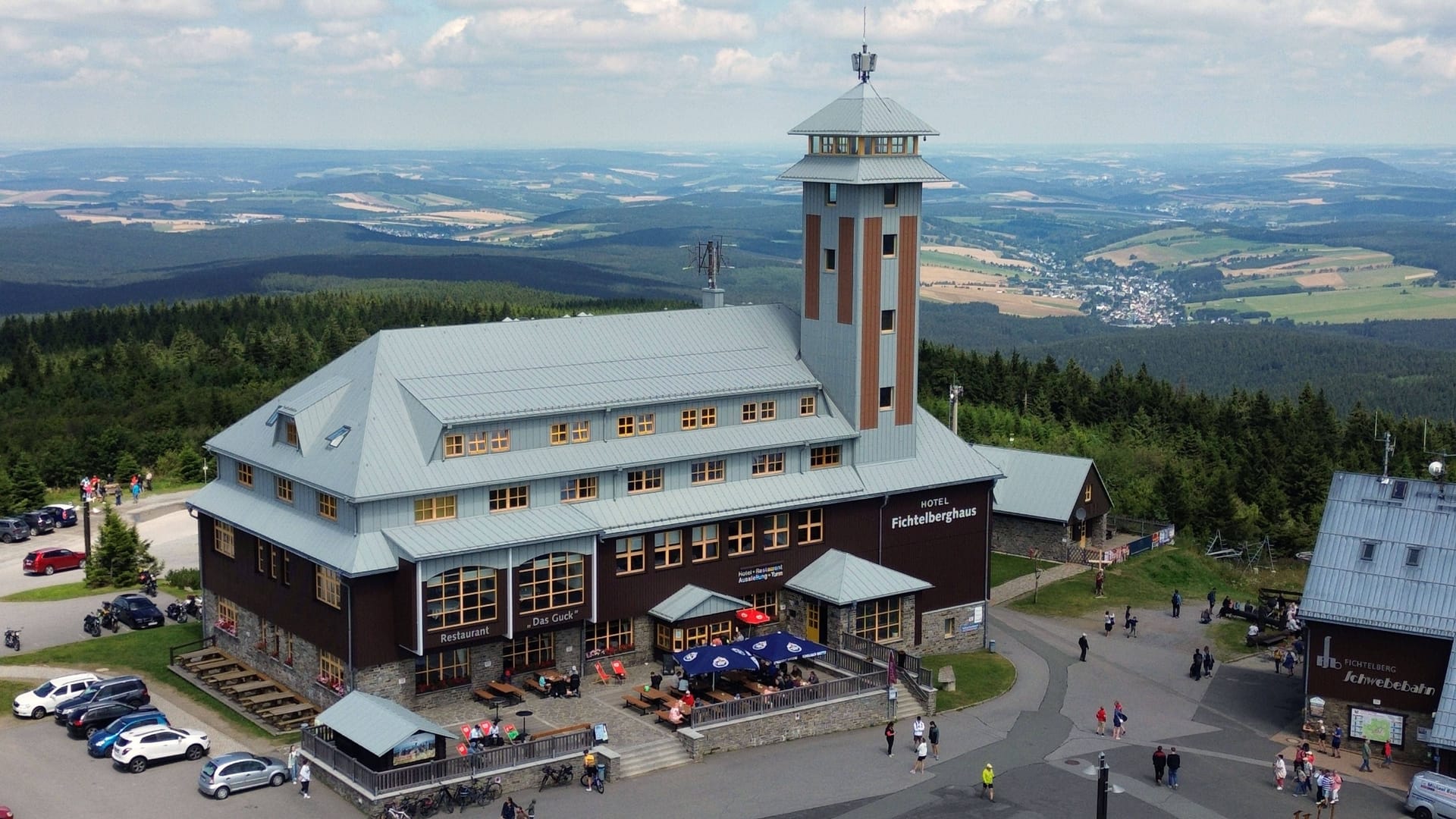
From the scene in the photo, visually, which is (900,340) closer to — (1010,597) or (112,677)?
(1010,597)

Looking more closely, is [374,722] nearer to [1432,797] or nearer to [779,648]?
[779,648]

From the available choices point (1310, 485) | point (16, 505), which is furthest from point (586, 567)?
point (1310, 485)

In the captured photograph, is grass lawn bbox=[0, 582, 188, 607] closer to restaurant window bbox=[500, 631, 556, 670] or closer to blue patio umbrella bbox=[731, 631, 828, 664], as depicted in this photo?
restaurant window bbox=[500, 631, 556, 670]

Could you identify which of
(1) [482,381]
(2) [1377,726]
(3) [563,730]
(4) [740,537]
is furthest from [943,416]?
(3) [563,730]

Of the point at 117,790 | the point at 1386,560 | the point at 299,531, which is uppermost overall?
the point at 299,531

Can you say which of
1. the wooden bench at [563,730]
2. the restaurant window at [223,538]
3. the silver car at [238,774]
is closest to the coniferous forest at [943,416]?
the restaurant window at [223,538]

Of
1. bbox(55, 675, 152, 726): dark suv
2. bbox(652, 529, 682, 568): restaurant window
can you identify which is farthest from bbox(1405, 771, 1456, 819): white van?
bbox(55, 675, 152, 726): dark suv

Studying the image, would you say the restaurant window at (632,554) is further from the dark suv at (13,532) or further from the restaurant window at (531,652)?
the dark suv at (13,532)

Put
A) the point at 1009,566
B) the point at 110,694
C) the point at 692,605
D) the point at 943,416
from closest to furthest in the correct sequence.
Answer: the point at 110,694 → the point at 692,605 → the point at 1009,566 → the point at 943,416
